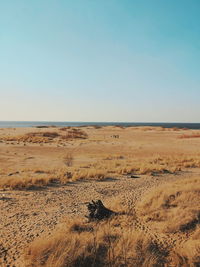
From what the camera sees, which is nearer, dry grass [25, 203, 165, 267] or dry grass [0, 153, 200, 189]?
dry grass [25, 203, 165, 267]

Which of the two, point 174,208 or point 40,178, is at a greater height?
point 174,208

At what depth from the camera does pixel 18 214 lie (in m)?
7.84

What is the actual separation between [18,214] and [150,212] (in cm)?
516

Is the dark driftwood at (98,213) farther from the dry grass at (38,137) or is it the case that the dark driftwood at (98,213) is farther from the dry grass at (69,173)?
the dry grass at (38,137)

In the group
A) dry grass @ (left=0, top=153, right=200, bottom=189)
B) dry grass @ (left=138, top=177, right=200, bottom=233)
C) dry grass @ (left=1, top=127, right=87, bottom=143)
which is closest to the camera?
dry grass @ (left=138, top=177, right=200, bottom=233)

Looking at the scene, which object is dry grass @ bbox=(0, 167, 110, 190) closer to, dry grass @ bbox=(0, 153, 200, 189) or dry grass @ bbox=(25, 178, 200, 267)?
dry grass @ bbox=(0, 153, 200, 189)

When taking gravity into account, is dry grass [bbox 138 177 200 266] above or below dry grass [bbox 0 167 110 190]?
above

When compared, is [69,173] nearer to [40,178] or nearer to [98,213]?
[40,178]

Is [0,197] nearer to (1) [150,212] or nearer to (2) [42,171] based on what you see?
(2) [42,171]

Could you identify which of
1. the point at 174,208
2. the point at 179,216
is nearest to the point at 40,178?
the point at 174,208

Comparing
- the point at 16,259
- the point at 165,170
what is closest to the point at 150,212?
the point at 16,259

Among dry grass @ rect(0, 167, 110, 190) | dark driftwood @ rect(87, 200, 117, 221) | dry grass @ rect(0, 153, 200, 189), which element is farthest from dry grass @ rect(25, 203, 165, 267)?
dry grass @ rect(0, 153, 200, 189)

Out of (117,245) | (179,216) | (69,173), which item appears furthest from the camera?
(69,173)

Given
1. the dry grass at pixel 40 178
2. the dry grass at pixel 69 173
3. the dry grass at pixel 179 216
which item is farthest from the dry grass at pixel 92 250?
the dry grass at pixel 69 173
